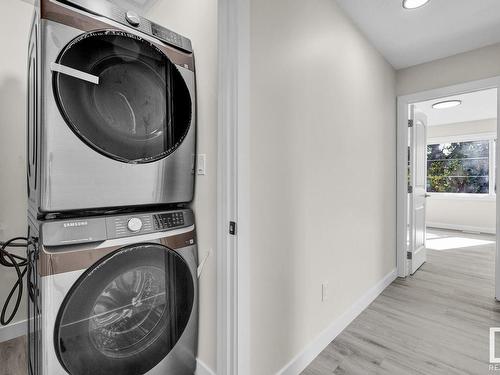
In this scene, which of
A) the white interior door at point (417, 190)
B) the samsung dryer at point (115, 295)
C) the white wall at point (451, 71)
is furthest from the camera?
the white interior door at point (417, 190)

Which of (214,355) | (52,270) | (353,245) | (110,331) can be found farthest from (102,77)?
(353,245)

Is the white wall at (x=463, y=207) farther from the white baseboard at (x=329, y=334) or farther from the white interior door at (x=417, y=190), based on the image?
the white baseboard at (x=329, y=334)

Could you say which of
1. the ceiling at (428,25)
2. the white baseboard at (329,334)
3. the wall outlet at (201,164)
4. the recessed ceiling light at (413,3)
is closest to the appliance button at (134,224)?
the wall outlet at (201,164)

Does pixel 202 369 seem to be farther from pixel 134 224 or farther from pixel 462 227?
pixel 462 227

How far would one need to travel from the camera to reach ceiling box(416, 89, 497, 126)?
401cm

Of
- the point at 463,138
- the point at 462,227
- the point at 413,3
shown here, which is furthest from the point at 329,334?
the point at 463,138

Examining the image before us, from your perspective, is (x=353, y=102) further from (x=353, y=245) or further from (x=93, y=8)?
(x=93, y=8)

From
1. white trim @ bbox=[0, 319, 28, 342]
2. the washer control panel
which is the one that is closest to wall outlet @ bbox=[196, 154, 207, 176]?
the washer control panel

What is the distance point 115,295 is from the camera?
1.15 meters

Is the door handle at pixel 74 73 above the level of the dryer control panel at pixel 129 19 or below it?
below

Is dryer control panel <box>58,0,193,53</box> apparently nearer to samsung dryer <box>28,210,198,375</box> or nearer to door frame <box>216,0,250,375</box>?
door frame <box>216,0,250,375</box>

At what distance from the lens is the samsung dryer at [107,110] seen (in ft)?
3.29

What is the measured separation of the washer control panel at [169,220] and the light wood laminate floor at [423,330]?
1.18m

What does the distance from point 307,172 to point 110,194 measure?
1102 mm
